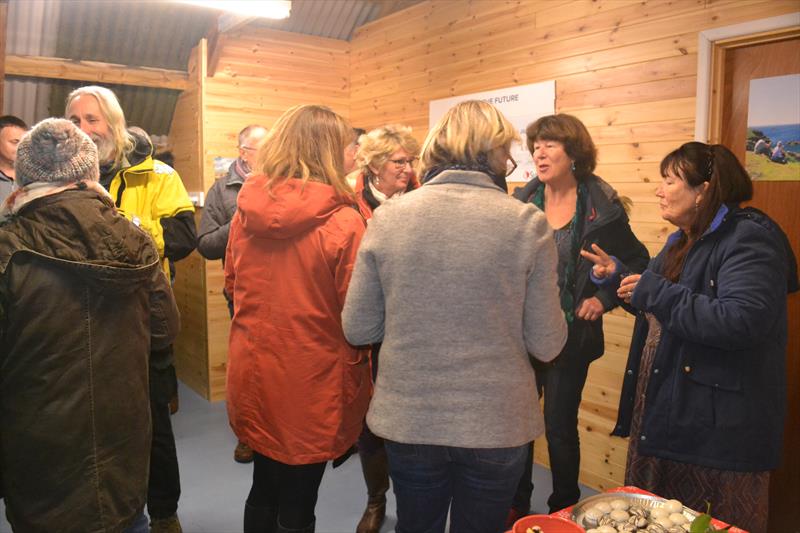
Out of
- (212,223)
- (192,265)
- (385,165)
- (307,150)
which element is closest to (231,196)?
(212,223)

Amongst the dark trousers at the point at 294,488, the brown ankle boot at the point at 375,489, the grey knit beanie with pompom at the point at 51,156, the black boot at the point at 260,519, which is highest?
the grey knit beanie with pompom at the point at 51,156

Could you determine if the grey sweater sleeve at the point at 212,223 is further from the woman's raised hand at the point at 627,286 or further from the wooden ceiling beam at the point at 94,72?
the woman's raised hand at the point at 627,286

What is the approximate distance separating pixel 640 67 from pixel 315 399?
234 cm

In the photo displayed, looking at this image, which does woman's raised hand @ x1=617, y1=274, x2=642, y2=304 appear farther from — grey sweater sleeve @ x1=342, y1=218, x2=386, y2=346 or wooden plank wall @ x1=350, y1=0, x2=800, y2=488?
wooden plank wall @ x1=350, y1=0, x2=800, y2=488

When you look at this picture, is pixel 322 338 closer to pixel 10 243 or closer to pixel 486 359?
pixel 486 359

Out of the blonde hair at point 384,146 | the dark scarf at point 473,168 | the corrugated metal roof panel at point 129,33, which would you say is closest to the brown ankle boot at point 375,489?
the blonde hair at point 384,146

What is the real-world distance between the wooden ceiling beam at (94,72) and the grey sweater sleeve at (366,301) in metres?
3.98

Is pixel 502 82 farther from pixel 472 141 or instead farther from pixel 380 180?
pixel 472 141

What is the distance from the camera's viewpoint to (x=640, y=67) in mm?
3182

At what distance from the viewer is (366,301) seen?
66.3 inches

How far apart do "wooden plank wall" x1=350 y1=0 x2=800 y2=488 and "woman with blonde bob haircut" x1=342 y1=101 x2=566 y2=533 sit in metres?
1.74

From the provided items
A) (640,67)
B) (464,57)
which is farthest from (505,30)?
(640,67)

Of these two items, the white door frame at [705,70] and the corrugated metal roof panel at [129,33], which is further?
the corrugated metal roof panel at [129,33]

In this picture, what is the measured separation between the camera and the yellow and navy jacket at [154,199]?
8.75ft
